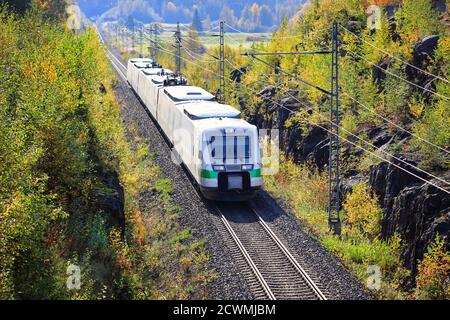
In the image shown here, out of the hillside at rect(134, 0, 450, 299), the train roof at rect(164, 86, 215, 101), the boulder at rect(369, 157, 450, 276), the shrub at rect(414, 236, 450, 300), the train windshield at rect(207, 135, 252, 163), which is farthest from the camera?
the train roof at rect(164, 86, 215, 101)

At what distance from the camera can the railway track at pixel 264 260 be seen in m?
15.6

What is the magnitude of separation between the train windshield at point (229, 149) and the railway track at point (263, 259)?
204cm

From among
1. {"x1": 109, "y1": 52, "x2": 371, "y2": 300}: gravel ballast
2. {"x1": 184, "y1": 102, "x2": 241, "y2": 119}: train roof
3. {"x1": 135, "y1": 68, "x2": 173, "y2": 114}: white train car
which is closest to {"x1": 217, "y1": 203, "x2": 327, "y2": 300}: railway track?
{"x1": 109, "y1": 52, "x2": 371, "y2": 300}: gravel ballast

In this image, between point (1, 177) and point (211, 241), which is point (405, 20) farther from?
point (1, 177)

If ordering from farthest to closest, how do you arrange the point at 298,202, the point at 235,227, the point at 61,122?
1. the point at 298,202
2. the point at 235,227
3. the point at 61,122

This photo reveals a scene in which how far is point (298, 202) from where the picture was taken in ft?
80.1

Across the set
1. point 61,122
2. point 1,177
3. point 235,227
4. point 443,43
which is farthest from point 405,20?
point 1,177

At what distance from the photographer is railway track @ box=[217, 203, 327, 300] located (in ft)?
51.1

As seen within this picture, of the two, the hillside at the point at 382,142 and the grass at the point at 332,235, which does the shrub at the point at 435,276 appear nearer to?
the hillside at the point at 382,142

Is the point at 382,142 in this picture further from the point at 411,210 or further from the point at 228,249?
the point at 228,249

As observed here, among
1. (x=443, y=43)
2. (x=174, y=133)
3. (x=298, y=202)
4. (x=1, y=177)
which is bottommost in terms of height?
(x=298, y=202)

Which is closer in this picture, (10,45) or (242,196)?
(242,196)

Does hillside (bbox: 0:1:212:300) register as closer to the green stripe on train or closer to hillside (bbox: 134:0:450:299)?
the green stripe on train
